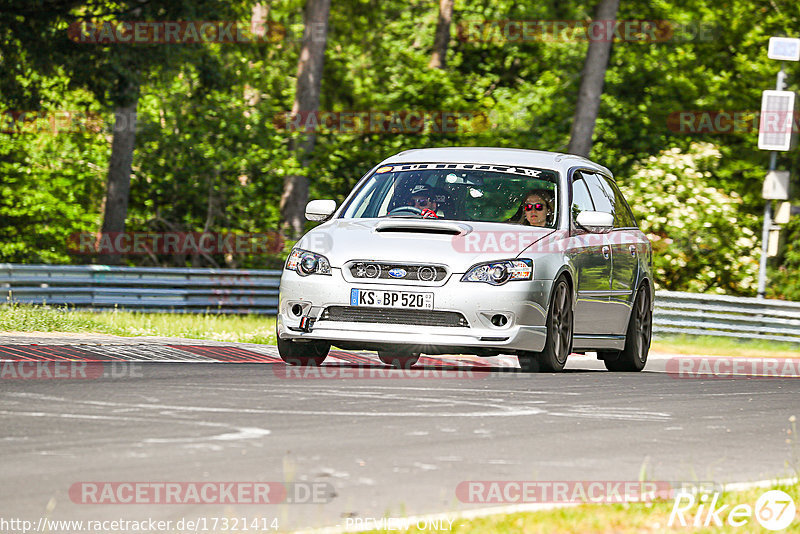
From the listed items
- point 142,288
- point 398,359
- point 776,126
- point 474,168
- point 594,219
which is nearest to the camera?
point 594,219

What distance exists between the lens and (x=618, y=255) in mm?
13469

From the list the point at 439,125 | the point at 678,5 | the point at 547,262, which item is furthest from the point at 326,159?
the point at 547,262

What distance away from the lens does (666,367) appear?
16984mm

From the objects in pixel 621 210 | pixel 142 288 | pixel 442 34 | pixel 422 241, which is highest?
pixel 442 34

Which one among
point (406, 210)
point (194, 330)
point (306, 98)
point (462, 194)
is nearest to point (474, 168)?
point (462, 194)

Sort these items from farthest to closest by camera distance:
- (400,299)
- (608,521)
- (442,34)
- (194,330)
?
1. (442,34)
2. (194,330)
3. (400,299)
4. (608,521)

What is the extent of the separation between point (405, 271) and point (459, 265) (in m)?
0.42

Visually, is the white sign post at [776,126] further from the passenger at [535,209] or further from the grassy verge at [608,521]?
the grassy verge at [608,521]

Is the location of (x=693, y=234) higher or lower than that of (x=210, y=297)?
higher

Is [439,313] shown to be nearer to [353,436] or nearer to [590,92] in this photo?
[353,436]

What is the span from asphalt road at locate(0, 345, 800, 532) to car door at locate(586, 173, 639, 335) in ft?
5.69

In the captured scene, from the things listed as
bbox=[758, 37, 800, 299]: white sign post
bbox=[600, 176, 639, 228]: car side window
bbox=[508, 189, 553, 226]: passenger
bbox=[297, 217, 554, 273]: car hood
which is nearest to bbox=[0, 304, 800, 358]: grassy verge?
bbox=[758, 37, 800, 299]: white sign post

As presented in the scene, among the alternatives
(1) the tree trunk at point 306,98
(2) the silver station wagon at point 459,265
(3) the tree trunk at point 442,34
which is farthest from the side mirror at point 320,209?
(3) the tree trunk at point 442,34

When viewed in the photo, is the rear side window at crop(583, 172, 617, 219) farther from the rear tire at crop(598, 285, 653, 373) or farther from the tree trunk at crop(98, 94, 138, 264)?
the tree trunk at crop(98, 94, 138, 264)
